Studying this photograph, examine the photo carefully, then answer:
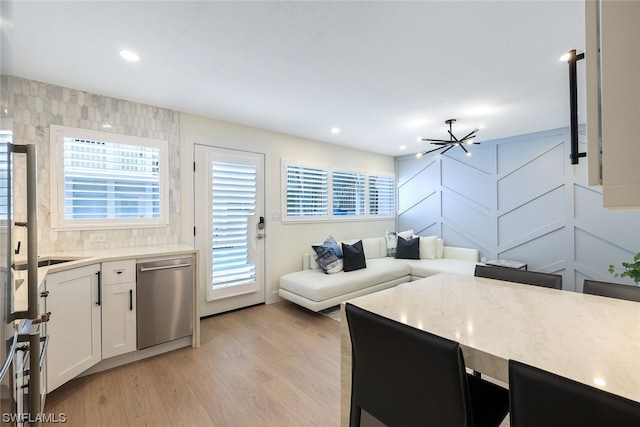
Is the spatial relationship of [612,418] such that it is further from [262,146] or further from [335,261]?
[262,146]

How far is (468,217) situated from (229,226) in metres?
3.99

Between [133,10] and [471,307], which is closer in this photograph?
[471,307]

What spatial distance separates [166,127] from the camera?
3.15m

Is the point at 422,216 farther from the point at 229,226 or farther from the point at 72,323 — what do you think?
the point at 72,323

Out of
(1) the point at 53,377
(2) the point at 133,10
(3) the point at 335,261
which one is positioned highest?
(2) the point at 133,10

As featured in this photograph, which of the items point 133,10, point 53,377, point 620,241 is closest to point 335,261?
point 53,377

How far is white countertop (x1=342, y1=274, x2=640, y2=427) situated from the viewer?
800mm

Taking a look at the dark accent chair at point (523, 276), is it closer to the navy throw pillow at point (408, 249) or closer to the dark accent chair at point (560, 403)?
the dark accent chair at point (560, 403)

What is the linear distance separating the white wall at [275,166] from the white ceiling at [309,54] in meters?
0.28

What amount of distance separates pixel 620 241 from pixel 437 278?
3.49 metres

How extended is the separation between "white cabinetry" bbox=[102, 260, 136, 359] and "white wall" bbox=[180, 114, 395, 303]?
92 centimetres

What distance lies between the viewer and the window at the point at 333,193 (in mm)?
4250

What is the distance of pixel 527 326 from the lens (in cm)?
107

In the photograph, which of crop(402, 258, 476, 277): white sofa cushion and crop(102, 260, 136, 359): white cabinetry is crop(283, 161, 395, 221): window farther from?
crop(102, 260, 136, 359): white cabinetry
